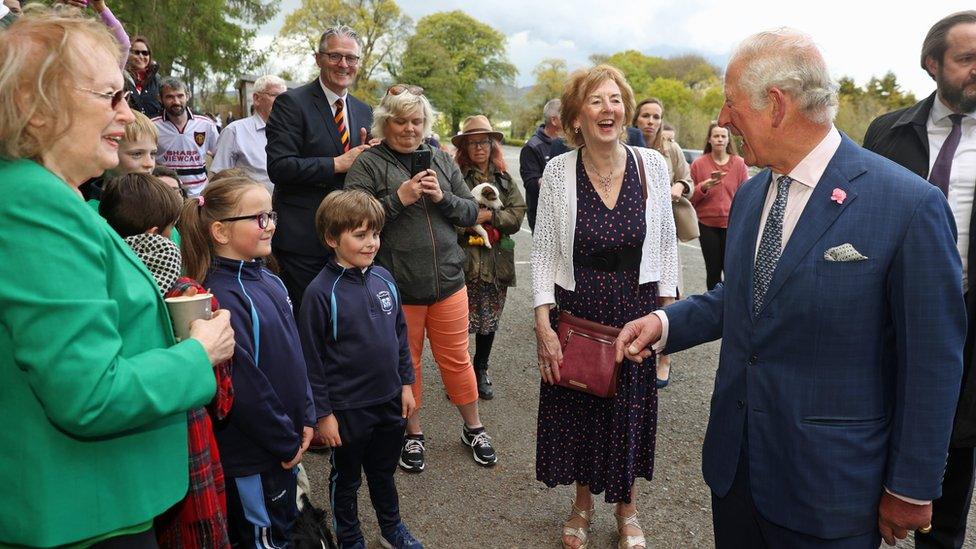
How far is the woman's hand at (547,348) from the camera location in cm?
298

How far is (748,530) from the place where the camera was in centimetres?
200

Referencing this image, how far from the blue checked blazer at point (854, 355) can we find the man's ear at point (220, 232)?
1859mm

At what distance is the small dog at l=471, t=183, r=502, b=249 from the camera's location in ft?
15.1

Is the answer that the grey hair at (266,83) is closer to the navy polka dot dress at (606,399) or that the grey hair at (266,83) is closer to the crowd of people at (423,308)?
the crowd of people at (423,308)

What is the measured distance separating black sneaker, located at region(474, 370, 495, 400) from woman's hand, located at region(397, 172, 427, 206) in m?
1.96

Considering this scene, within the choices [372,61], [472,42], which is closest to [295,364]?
[372,61]

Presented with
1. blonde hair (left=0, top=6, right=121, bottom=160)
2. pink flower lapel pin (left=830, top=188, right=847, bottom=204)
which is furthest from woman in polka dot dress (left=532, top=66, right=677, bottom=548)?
blonde hair (left=0, top=6, right=121, bottom=160)

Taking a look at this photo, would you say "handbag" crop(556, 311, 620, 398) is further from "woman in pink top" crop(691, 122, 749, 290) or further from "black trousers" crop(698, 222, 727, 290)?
"black trousers" crop(698, 222, 727, 290)

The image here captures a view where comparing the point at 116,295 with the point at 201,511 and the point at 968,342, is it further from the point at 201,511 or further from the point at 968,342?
the point at 968,342

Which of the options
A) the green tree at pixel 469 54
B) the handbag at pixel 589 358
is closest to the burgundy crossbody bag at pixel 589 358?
the handbag at pixel 589 358

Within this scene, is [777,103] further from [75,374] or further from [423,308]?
[423,308]

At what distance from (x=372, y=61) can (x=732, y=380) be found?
6416 centimetres

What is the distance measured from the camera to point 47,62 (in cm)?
128

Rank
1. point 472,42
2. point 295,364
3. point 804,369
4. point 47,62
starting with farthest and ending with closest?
point 472,42 → point 295,364 → point 804,369 → point 47,62
